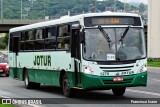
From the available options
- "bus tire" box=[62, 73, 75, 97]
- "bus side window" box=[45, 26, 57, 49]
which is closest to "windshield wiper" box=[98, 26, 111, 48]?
"bus tire" box=[62, 73, 75, 97]

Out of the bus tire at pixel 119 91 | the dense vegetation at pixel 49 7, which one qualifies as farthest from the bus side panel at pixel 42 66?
the dense vegetation at pixel 49 7

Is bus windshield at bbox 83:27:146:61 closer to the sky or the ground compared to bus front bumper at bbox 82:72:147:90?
closer to the sky

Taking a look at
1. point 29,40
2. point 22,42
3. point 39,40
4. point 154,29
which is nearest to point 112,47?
point 39,40

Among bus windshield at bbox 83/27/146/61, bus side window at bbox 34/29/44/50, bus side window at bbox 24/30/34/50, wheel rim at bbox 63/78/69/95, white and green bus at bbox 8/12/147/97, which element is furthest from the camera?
bus side window at bbox 24/30/34/50

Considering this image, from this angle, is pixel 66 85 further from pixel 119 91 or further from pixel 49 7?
pixel 49 7

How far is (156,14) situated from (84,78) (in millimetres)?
60559

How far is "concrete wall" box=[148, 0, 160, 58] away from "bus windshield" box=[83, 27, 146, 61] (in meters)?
58.8

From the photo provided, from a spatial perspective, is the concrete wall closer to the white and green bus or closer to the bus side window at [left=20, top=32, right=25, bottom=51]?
the bus side window at [left=20, top=32, right=25, bottom=51]

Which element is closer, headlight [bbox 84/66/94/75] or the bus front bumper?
the bus front bumper

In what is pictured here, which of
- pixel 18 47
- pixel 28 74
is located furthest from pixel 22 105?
pixel 18 47

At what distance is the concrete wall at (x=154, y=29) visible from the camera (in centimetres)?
7475

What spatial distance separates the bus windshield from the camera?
16141 millimetres

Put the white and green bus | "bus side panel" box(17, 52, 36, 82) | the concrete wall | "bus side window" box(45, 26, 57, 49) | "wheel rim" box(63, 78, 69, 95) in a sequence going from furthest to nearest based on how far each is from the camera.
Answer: the concrete wall → "bus side panel" box(17, 52, 36, 82) → "bus side window" box(45, 26, 57, 49) → "wheel rim" box(63, 78, 69, 95) → the white and green bus

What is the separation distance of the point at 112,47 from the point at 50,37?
419 cm
